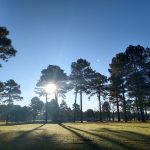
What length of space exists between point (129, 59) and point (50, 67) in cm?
2066

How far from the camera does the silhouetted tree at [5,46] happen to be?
104 feet

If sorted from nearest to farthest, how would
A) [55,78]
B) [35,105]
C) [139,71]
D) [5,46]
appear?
[5,46], [139,71], [55,78], [35,105]

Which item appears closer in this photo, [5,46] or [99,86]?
[5,46]

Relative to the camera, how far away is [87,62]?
64062 millimetres

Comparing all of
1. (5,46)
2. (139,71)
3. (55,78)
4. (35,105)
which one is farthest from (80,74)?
(35,105)

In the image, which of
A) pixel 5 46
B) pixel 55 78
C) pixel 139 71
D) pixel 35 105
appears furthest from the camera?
pixel 35 105

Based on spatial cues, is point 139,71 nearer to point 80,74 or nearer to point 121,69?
point 121,69

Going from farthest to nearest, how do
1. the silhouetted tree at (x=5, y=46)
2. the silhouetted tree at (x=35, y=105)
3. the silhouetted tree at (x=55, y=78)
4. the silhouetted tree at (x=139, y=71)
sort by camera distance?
the silhouetted tree at (x=35, y=105), the silhouetted tree at (x=55, y=78), the silhouetted tree at (x=139, y=71), the silhouetted tree at (x=5, y=46)

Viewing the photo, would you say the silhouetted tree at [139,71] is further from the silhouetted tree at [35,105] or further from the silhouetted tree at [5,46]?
the silhouetted tree at [35,105]

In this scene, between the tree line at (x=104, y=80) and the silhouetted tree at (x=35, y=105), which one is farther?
the silhouetted tree at (x=35, y=105)

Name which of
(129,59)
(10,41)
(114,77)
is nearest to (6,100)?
(114,77)

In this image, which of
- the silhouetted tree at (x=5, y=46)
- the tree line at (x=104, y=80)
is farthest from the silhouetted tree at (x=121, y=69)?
the silhouetted tree at (x=5, y=46)

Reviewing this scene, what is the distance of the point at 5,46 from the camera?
32.0 m

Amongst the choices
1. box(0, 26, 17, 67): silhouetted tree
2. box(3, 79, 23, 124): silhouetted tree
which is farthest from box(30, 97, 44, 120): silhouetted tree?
box(0, 26, 17, 67): silhouetted tree
